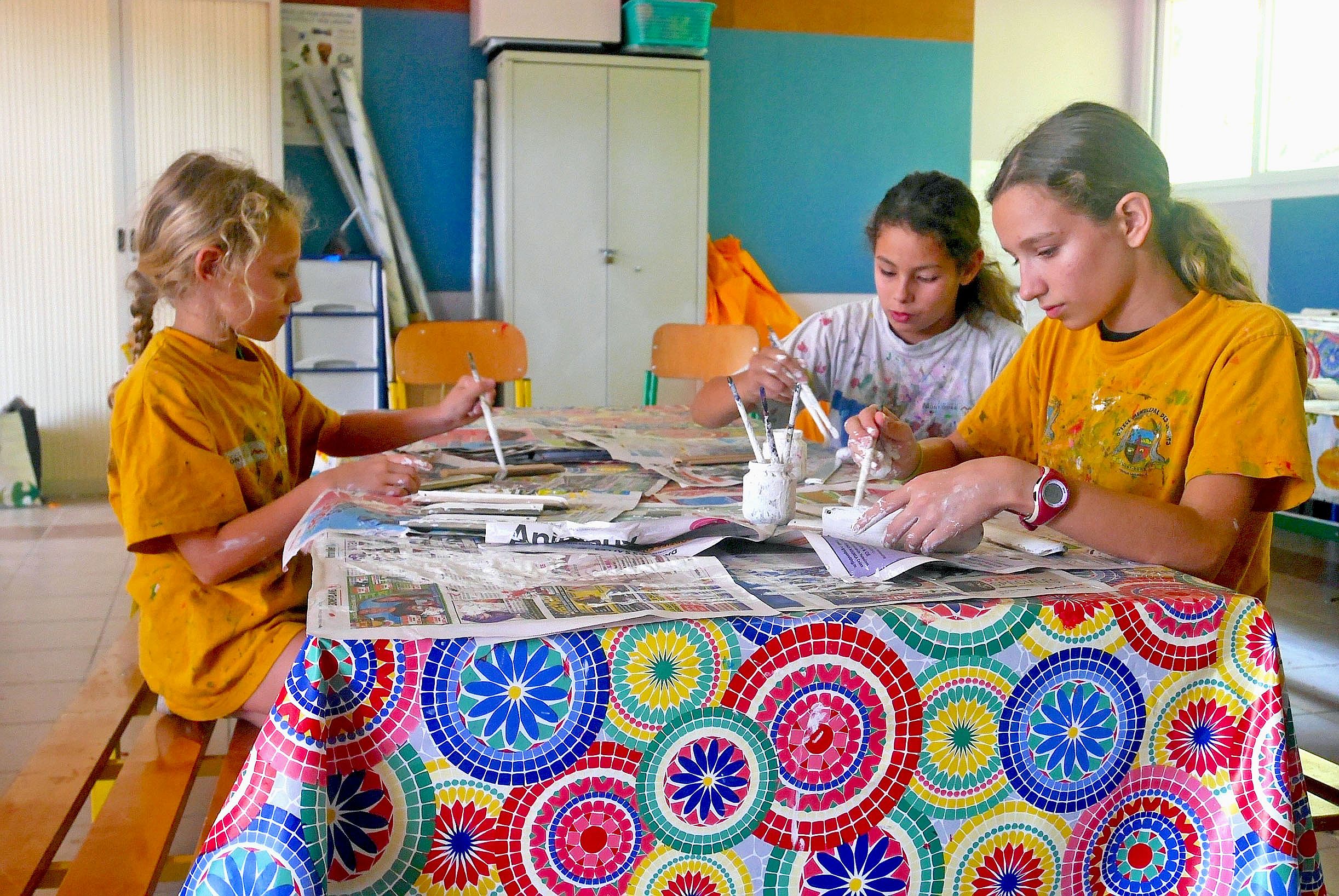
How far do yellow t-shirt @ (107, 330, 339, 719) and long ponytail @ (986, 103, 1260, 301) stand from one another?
108 centimetres

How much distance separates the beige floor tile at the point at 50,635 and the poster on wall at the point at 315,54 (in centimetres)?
279

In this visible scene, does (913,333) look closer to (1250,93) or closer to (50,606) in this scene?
(50,606)

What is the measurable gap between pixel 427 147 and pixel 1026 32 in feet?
12.1

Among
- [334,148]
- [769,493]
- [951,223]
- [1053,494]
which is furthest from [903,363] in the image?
[334,148]

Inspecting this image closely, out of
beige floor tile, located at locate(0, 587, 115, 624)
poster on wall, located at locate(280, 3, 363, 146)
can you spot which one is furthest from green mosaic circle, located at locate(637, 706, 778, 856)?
poster on wall, located at locate(280, 3, 363, 146)

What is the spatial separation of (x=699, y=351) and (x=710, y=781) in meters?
2.75

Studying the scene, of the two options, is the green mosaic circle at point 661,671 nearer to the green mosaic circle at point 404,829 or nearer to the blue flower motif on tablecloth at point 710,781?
the blue flower motif on tablecloth at point 710,781

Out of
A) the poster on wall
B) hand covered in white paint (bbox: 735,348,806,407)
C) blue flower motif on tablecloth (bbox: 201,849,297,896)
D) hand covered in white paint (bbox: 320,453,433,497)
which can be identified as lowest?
blue flower motif on tablecloth (bbox: 201,849,297,896)

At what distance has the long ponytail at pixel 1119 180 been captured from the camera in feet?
4.88

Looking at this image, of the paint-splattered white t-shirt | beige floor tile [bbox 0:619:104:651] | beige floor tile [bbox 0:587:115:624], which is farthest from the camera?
beige floor tile [bbox 0:587:115:624]

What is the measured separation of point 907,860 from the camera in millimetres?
1018

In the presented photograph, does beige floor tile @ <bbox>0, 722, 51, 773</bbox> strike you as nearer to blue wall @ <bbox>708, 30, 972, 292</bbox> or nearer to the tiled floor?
the tiled floor

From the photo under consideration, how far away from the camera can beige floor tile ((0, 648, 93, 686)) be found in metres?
3.01

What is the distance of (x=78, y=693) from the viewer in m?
1.81
